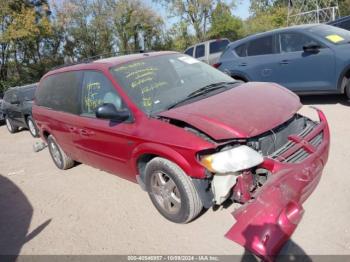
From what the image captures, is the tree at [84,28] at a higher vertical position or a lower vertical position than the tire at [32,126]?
higher

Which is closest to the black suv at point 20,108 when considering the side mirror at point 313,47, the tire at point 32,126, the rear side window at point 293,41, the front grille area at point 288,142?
the tire at point 32,126

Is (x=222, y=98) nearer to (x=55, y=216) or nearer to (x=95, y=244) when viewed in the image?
(x=95, y=244)

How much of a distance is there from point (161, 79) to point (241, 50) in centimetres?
474

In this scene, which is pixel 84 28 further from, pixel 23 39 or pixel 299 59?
pixel 299 59

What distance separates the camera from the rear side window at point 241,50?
8366 mm

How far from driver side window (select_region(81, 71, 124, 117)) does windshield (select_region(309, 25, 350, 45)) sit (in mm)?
4707

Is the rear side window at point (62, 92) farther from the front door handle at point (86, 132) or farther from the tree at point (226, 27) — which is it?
the tree at point (226, 27)

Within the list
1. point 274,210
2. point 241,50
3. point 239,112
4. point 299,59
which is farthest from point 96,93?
point 241,50

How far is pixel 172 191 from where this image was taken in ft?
12.0

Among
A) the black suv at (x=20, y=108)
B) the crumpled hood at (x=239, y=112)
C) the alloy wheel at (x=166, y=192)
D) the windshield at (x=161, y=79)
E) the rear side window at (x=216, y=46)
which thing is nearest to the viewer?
the crumpled hood at (x=239, y=112)

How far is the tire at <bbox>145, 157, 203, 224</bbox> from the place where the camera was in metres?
3.40

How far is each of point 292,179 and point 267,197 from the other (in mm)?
310

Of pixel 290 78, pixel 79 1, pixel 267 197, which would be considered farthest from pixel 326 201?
pixel 79 1

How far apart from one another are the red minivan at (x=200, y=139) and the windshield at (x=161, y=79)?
0.5 inches
